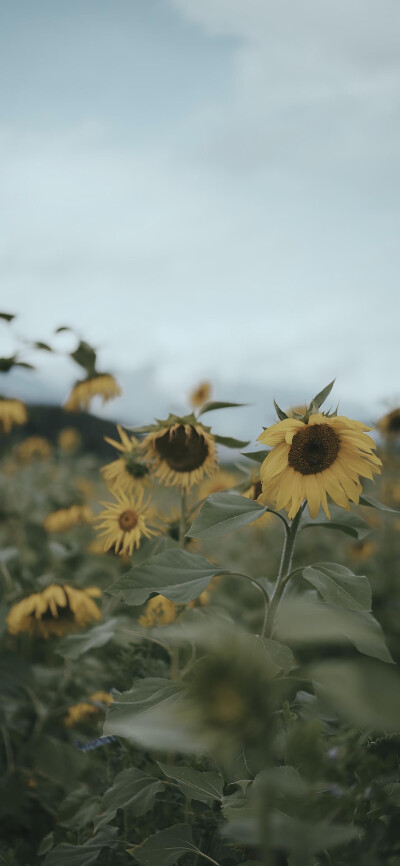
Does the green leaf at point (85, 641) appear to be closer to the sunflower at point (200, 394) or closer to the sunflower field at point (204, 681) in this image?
the sunflower field at point (204, 681)

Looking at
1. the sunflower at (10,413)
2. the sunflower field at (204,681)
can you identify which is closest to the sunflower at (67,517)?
the sunflower field at (204,681)

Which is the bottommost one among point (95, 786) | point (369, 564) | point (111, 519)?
point (95, 786)

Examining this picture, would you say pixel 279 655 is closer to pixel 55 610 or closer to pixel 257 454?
pixel 257 454

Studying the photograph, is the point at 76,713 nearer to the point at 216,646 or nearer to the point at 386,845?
the point at 386,845

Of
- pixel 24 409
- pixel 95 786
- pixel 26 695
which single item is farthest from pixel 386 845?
pixel 24 409

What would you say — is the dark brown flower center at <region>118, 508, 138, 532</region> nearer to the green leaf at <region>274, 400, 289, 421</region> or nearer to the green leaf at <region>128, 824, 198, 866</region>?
the green leaf at <region>274, 400, 289, 421</region>

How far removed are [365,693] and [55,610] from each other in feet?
4.74

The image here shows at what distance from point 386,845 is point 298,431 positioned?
0.60 metres

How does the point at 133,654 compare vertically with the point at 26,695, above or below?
above

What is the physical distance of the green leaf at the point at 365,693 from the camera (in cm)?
36

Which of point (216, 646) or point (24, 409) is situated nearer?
point (216, 646)

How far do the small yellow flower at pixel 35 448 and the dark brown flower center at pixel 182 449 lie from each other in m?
4.13

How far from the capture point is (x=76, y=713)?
181 cm

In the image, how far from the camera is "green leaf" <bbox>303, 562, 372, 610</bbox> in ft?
2.91
